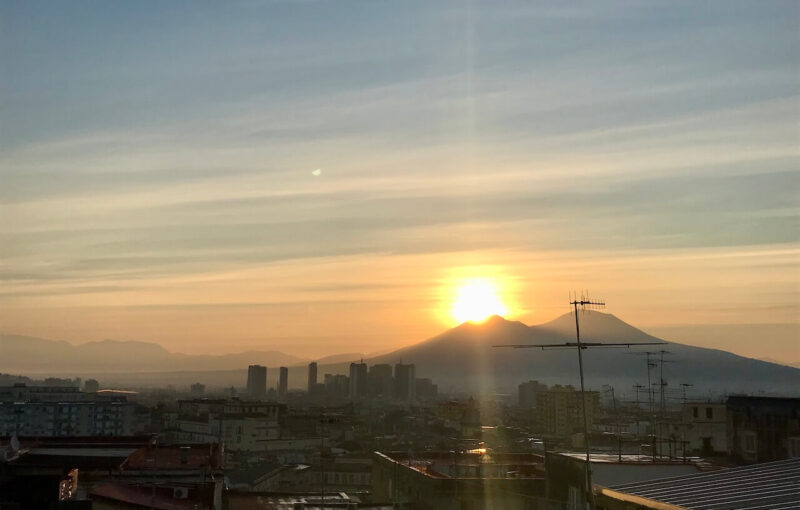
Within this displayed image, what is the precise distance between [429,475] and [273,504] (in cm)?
454

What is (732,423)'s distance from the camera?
27594 millimetres

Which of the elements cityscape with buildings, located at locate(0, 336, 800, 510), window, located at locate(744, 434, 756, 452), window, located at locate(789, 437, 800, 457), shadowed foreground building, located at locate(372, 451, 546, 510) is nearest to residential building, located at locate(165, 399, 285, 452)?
cityscape with buildings, located at locate(0, 336, 800, 510)

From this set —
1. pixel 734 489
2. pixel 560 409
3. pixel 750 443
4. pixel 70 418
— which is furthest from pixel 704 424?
pixel 70 418

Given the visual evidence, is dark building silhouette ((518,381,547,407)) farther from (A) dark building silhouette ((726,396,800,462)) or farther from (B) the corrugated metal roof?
(B) the corrugated metal roof

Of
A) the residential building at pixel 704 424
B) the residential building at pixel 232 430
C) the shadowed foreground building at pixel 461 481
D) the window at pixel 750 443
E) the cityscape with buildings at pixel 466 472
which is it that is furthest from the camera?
the residential building at pixel 232 430

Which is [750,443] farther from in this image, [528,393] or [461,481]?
[528,393]

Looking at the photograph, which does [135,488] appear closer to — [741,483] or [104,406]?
[741,483]

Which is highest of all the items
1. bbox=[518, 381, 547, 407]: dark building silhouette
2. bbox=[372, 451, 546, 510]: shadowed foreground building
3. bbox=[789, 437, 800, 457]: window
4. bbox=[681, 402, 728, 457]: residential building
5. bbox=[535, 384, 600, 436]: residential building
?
bbox=[518, 381, 547, 407]: dark building silhouette

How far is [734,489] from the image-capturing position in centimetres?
1578

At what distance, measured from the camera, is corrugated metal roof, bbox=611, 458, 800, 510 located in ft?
47.2

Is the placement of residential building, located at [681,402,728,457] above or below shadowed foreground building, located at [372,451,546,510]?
above

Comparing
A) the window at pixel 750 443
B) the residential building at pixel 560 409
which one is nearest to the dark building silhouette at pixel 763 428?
the window at pixel 750 443

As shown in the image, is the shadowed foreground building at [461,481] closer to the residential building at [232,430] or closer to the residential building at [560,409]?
the residential building at [232,430]

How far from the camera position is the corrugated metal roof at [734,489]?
47.2 feet
